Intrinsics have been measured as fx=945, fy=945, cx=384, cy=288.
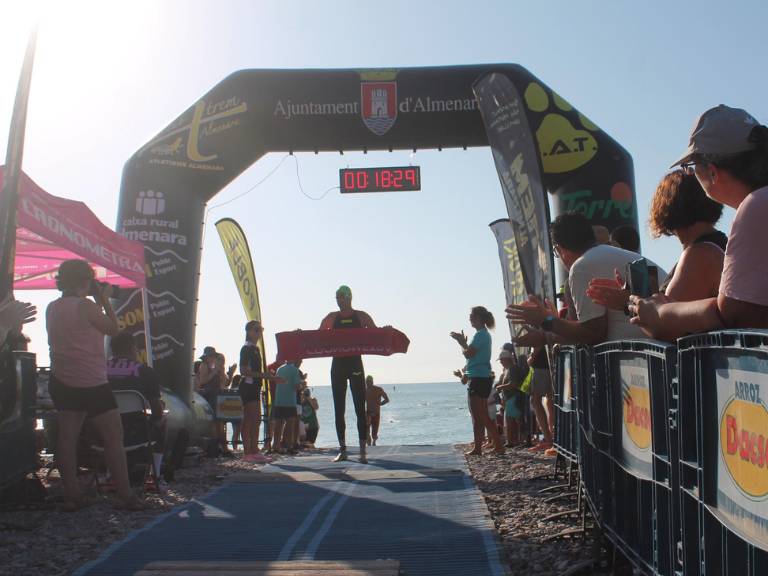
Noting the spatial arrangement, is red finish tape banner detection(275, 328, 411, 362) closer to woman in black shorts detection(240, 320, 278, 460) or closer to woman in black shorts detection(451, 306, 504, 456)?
woman in black shorts detection(240, 320, 278, 460)

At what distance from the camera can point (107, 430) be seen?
7.08 metres

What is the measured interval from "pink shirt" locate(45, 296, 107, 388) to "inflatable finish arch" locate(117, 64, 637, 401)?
6.53 meters

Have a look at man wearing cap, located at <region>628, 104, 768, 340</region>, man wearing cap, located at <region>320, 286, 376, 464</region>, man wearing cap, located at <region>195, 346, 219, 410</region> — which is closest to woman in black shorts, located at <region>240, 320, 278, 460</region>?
man wearing cap, located at <region>320, 286, 376, 464</region>

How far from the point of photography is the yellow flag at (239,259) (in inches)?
679

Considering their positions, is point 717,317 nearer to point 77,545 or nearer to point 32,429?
point 77,545

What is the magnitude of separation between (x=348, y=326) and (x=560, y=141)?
4.60 metres

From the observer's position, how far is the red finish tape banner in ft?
36.9

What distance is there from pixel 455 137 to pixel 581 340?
408 inches

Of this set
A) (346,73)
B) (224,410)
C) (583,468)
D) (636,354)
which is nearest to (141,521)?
(583,468)

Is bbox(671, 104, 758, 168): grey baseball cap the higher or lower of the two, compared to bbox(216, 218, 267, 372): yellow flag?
lower

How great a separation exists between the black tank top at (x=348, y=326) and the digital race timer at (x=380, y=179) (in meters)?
4.85

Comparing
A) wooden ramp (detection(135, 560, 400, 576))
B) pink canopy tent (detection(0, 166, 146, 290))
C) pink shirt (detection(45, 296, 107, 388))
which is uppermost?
pink canopy tent (detection(0, 166, 146, 290))

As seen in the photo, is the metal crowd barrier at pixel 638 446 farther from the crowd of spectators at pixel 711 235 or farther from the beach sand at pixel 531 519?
the beach sand at pixel 531 519

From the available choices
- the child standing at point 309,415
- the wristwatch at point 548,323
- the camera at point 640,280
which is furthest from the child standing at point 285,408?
the camera at point 640,280
